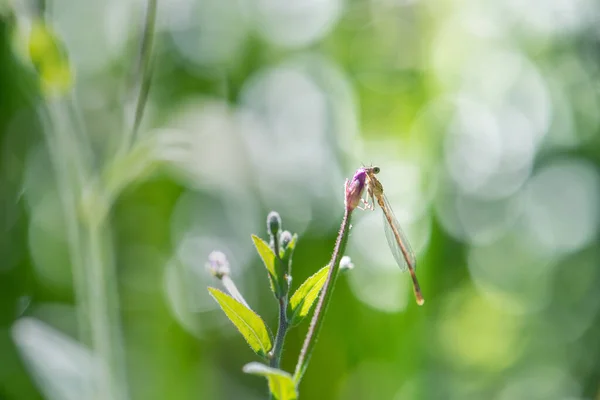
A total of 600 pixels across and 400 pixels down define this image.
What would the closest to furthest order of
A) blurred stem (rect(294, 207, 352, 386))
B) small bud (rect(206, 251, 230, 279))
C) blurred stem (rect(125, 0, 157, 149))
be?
blurred stem (rect(294, 207, 352, 386))
small bud (rect(206, 251, 230, 279))
blurred stem (rect(125, 0, 157, 149))

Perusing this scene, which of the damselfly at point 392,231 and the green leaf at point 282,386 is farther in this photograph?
the damselfly at point 392,231

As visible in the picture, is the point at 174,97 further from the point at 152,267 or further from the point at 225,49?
the point at 152,267

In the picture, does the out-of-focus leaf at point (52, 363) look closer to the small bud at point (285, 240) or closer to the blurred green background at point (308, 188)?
the blurred green background at point (308, 188)

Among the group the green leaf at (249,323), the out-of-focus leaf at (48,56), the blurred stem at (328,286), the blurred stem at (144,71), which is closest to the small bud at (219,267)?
the green leaf at (249,323)

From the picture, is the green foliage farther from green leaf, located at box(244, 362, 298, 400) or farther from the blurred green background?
the blurred green background

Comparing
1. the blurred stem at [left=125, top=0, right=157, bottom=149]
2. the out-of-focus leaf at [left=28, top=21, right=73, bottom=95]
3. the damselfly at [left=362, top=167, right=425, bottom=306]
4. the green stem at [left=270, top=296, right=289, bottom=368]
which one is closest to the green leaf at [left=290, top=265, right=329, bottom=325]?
the green stem at [left=270, top=296, right=289, bottom=368]

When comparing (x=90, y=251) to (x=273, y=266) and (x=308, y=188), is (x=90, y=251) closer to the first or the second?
(x=273, y=266)

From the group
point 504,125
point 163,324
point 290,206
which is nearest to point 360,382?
point 163,324
